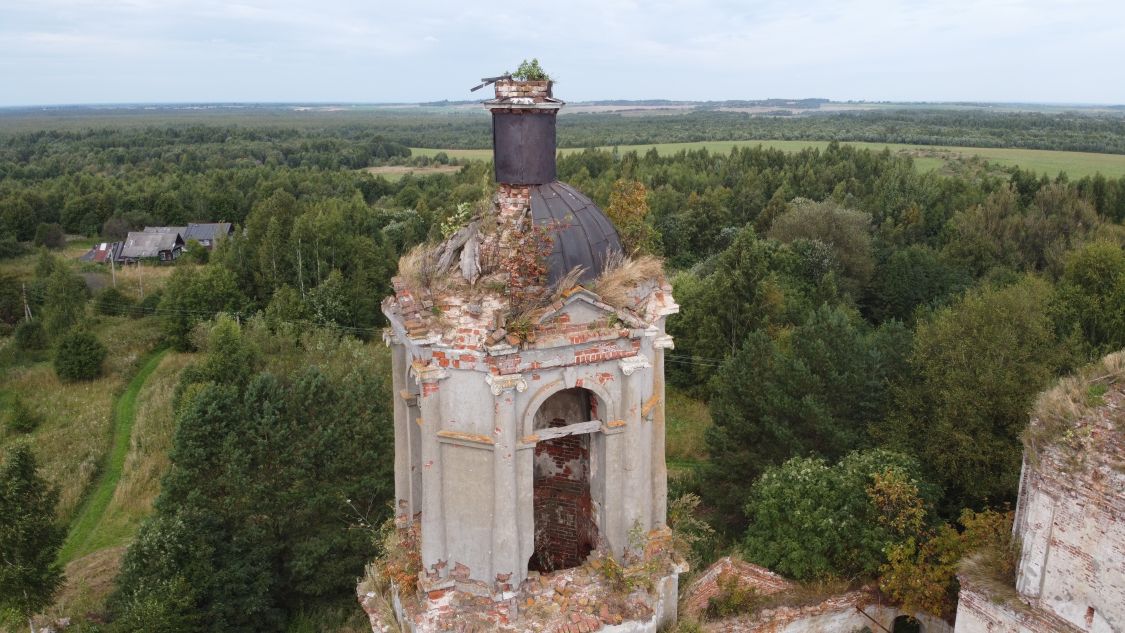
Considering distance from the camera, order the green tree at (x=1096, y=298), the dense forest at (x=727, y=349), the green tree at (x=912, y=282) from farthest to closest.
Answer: the green tree at (x=912, y=282) < the green tree at (x=1096, y=298) < the dense forest at (x=727, y=349)

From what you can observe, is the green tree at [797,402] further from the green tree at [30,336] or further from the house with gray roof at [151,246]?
the house with gray roof at [151,246]

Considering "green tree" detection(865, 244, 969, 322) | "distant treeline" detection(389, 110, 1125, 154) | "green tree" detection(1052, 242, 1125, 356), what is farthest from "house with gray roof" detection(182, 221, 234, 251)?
"green tree" detection(1052, 242, 1125, 356)

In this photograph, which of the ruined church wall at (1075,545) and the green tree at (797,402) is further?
the green tree at (797,402)

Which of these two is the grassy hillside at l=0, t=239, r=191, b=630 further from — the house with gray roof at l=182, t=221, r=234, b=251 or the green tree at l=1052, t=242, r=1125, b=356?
the green tree at l=1052, t=242, r=1125, b=356

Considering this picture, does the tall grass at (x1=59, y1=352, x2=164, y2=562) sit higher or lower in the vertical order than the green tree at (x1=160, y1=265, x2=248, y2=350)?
lower

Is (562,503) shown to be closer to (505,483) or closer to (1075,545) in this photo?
(505,483)

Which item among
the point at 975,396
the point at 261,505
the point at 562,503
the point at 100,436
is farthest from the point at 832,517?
the point at 100,436

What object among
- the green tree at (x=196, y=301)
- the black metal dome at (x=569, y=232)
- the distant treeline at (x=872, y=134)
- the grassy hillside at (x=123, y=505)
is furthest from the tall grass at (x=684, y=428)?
the distant treeline at (x=872, y=134)

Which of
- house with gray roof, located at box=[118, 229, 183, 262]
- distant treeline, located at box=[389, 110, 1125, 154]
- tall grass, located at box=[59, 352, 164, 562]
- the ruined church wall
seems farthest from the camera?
distant treeline, located at box=[389, 110, 1125, 154]
